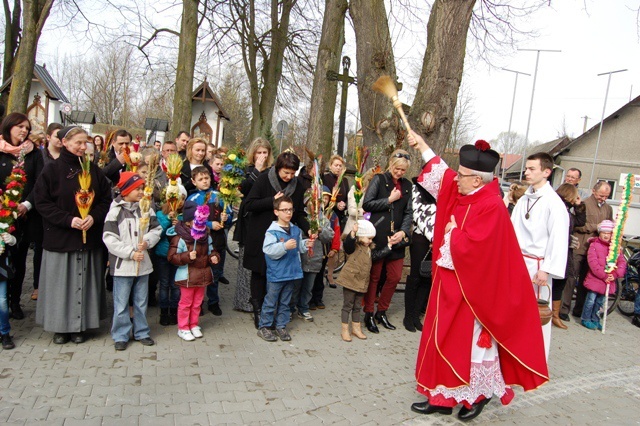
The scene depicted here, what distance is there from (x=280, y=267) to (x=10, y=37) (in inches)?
595

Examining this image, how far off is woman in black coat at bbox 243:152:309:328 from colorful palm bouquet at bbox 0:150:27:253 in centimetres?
235

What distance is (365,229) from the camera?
595cm

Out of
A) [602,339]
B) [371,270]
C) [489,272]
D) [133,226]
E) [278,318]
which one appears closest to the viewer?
[489,272]

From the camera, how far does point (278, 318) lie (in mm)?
5867

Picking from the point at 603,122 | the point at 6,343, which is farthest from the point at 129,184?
the point at 603,122

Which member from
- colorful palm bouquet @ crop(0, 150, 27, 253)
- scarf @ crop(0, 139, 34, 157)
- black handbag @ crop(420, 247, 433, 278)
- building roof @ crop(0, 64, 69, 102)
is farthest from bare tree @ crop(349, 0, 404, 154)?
building roof @ crop(0, 64, 69, 102)

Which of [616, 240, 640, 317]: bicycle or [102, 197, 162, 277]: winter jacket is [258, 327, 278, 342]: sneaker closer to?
[102, 197, 162, 277]: winter jacket

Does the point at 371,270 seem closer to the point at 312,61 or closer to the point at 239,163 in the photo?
the point at 239,163

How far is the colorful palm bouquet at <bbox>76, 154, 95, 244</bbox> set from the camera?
483 centimetres

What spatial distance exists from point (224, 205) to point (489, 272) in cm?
321

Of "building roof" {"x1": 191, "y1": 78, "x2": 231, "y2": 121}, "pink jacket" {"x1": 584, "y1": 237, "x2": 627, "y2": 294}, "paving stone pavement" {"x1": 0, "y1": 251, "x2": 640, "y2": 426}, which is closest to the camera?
"paving stone pavement" {"x1": 0, "y1": 251, "x2": 640, "y2": 426}

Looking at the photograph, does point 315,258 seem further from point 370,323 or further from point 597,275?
point 597,275

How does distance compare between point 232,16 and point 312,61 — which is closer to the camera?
point 232,16

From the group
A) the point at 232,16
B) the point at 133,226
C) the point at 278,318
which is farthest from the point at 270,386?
the point at 232,16
